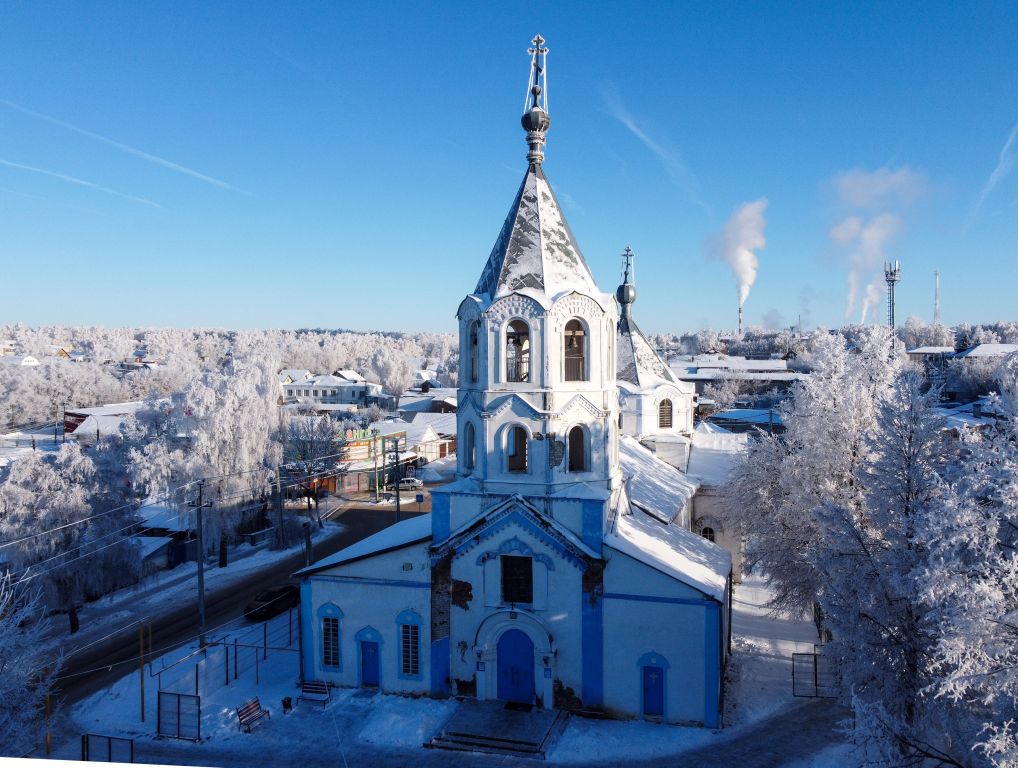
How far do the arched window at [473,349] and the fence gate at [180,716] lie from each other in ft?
30.6

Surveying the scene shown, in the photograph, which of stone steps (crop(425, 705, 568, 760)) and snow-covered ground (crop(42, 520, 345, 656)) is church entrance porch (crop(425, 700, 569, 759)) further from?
snow-covered ground (crop(42, 520, 345, 656))

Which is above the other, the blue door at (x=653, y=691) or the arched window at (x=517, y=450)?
the arched window at (x=517, y=450)

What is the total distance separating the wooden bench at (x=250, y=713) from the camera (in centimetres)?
1528

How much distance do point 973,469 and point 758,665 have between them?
10.3m

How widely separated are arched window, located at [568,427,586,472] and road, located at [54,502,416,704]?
12.9 meters

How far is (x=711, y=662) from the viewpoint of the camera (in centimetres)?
1504

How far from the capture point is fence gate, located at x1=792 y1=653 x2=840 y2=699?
16.6m

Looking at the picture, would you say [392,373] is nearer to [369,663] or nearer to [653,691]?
[369,663]

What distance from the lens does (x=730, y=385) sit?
3327 inches

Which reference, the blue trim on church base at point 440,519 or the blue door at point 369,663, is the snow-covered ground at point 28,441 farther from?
the blue trim on church base at point 440,519

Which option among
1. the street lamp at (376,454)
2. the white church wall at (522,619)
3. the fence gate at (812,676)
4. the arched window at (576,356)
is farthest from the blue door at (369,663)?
the street lamp at (376,454)

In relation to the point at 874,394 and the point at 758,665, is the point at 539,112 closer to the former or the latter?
the point at 874,394

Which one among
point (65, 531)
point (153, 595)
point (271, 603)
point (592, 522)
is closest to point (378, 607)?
point (592, 522)

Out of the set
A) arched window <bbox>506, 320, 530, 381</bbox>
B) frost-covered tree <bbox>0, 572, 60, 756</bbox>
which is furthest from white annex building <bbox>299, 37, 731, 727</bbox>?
frost-covered tree <bbox>0, 572, 60, 756</bbox>
